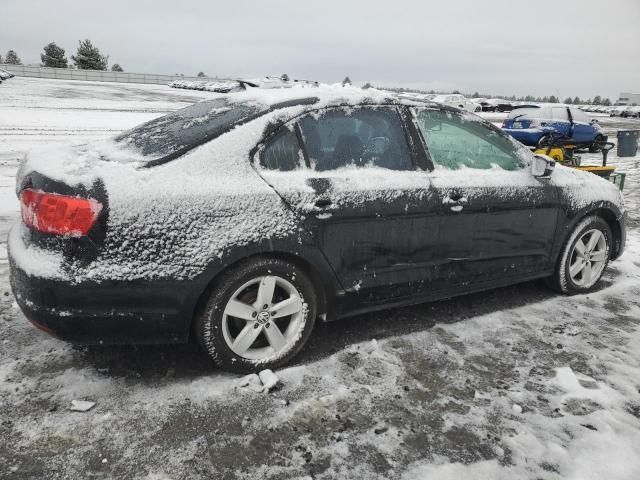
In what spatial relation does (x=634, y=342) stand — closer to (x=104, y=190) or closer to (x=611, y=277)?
(x=611, y=277)

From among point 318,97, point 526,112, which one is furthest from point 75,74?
point 318,97

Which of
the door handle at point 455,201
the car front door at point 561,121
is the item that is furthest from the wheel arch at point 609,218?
the car front door at point 561,121

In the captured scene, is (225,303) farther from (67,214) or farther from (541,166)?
(541,166)

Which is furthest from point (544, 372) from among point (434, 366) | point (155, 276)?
point (155, 276)

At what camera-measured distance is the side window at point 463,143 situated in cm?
360

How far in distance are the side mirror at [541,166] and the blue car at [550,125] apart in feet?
40.4

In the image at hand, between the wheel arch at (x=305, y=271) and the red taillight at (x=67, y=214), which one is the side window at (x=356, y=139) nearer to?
the wheel arch at (x=305, y=271)

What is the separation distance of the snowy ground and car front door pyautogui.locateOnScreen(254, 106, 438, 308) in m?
0.52

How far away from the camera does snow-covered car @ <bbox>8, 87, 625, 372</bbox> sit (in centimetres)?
259

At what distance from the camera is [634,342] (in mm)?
3705

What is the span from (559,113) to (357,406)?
16.1 metres

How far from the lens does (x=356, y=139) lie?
3.31 metres

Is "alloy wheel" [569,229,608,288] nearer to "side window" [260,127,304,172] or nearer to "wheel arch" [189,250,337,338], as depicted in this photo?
"wheel arch" [189,250,337,338]

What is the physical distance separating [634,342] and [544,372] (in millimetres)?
949
